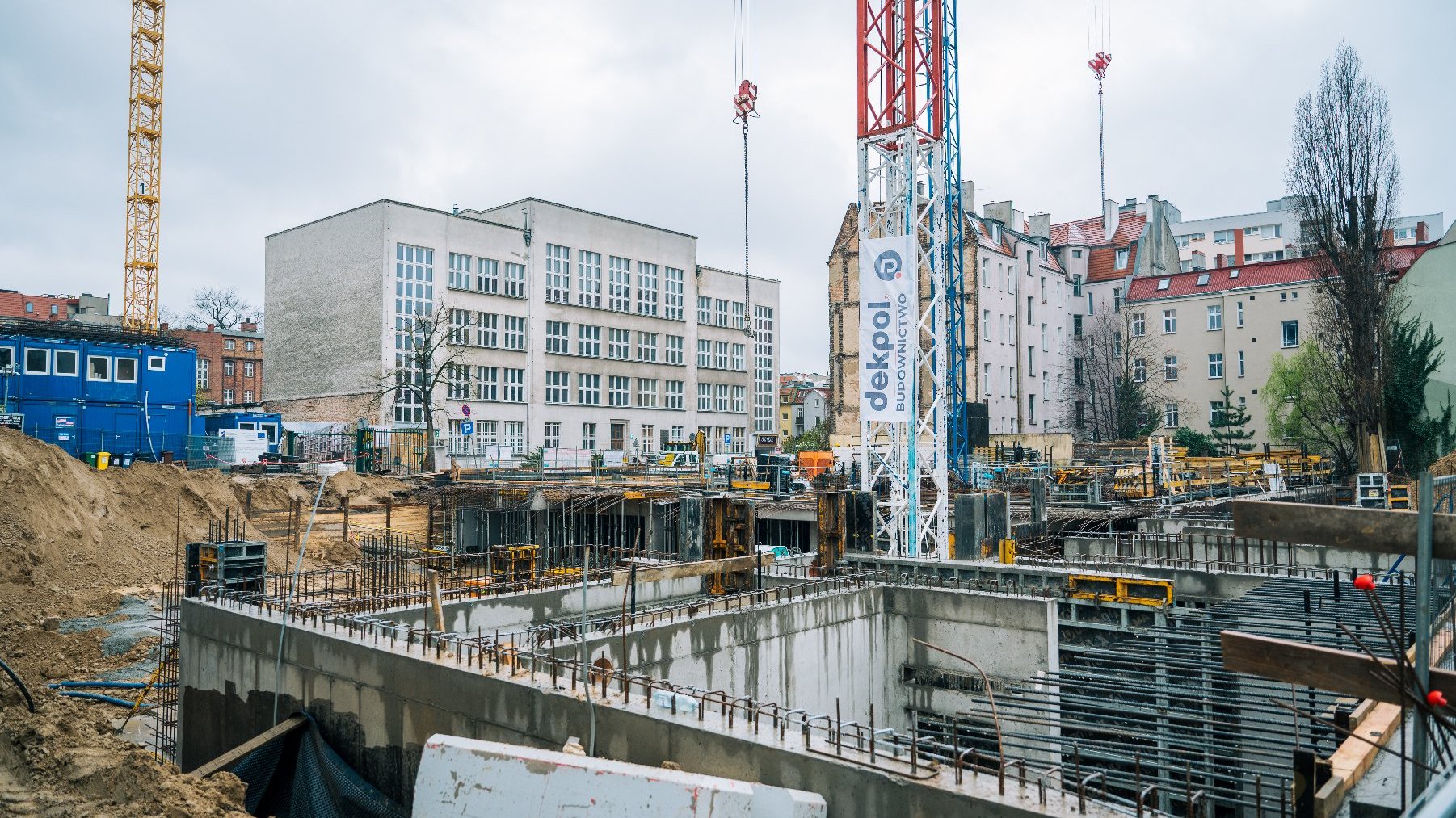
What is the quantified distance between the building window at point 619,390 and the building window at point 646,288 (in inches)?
161

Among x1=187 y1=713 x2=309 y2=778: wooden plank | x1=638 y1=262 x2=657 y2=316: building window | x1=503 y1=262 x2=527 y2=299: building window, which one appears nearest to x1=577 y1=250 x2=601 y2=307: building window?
x1=638 y1=262 x2=657 y2=316: building window

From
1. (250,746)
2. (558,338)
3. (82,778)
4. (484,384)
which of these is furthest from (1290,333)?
(82,778)

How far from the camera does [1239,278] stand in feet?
173

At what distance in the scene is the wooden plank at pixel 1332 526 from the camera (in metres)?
4.94

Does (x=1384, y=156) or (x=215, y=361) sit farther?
(x=215, y=361)

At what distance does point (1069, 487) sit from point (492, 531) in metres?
19.7

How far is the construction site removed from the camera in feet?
25.0

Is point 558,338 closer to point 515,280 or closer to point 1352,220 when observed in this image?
point 515,280

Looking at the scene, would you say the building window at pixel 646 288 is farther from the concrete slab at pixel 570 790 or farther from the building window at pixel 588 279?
the concrete slab at pixel 570 790

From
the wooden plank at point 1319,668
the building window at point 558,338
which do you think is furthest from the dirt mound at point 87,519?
the building window at point 558,338

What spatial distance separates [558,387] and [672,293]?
1046cm

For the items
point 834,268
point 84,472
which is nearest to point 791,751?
point 84,472

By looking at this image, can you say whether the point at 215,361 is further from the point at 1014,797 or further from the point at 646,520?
the point at 1014,797

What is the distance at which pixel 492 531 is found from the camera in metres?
34.3
